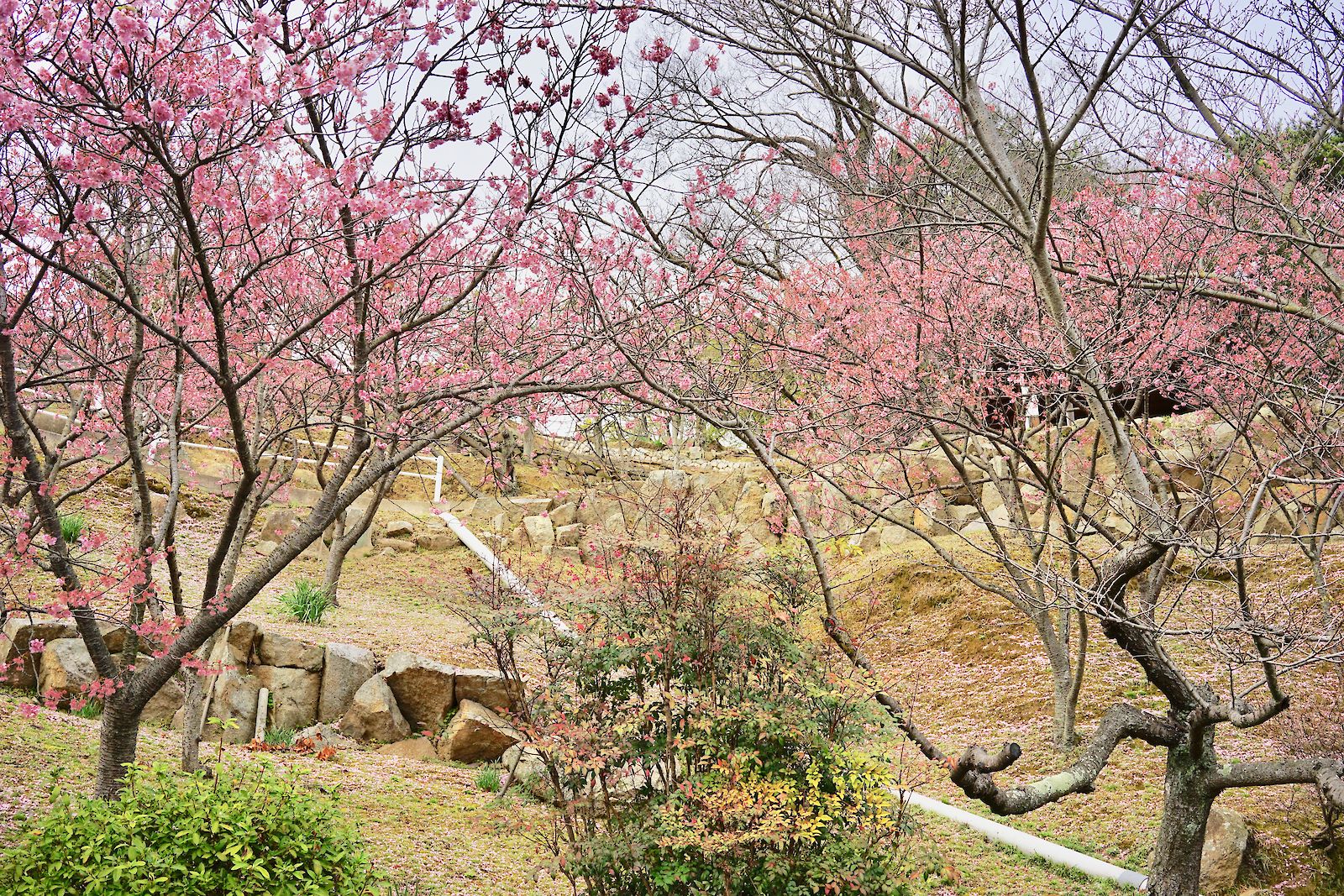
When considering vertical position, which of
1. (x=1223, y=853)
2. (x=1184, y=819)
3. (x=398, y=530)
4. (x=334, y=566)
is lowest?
(x=1223, y=853)

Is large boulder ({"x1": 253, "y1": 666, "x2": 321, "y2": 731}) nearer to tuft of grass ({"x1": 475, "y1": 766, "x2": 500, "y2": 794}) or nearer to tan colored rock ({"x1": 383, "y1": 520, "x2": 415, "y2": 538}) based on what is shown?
tuft of grass ({"x1": 475, "y1": 766, "x2": 500, "y2": 794})

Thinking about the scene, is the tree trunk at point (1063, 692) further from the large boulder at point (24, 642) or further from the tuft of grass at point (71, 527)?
the tuft of grass at point (71, 527)

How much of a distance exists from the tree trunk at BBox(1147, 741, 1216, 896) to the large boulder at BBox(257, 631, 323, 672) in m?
6.97

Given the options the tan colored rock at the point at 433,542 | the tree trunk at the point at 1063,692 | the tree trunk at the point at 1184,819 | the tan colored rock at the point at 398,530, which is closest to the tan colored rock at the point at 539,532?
the tan colored rock at the point at 433,542

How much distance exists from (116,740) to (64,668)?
3493 mm

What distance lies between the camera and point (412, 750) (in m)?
8.38

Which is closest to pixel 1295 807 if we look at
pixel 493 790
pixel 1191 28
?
pixel 1191 28

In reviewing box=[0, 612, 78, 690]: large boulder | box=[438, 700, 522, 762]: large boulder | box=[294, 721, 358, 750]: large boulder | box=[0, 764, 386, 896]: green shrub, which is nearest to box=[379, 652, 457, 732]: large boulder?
box=[438, 700, 522, 762]: large boulder

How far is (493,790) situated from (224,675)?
8.48 ft

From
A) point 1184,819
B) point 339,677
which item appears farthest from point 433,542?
point 1184,819

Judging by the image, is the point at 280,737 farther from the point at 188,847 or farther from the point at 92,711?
the point at 188,847

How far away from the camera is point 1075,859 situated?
21.4 ft

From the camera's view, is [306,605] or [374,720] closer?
[374,720]

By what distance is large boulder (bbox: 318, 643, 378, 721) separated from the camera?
866cm
